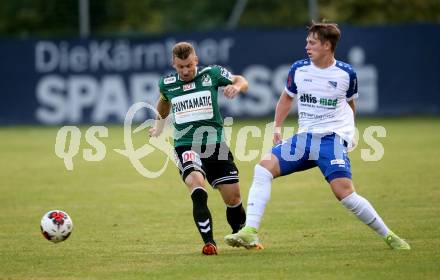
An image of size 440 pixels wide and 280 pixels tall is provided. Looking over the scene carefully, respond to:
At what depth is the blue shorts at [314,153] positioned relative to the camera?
8.77 m

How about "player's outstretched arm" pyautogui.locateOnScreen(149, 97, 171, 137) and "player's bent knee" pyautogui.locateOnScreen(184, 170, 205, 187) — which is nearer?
"player's bent knee" pyautogui.locateOnScreen(184, 170, 205, 187)

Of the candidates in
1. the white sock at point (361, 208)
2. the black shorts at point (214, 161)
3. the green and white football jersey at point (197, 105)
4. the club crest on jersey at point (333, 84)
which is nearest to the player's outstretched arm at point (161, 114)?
the green and white football jersey at point (197, 105)

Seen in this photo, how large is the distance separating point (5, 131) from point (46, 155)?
703cm

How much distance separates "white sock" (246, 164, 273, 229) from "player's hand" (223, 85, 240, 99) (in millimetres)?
753

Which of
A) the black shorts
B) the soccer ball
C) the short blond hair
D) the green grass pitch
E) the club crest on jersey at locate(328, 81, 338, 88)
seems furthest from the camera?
the black shorts

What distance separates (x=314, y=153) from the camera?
884 cm

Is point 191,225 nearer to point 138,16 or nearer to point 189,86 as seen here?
point 189,86

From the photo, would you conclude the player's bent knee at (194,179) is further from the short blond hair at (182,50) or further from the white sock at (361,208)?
the white sock at (361,208)

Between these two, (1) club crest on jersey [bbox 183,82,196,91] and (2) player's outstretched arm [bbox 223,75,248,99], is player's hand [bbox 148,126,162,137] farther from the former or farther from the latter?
(2) player's outstretched arm [bbox 223,75,248,99]

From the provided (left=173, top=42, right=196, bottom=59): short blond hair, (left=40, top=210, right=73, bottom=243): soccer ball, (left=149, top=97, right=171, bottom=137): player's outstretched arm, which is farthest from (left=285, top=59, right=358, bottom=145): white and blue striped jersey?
(left=40, top=210, right=73, bottom=243): soccer ball

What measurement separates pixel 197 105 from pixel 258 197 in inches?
48.1

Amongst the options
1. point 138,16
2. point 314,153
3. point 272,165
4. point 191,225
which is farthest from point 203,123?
point 138,16

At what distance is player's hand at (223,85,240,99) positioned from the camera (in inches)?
354

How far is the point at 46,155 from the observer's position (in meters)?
20.9
